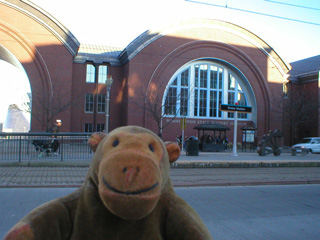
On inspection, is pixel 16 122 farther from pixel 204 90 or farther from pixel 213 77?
pixel 213 77

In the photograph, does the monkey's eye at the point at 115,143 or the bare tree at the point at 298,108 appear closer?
the monkey's eye at the point at 115,143

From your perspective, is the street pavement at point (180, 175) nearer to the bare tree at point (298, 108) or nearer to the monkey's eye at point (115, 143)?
the monkey's eye at point (115, 143)

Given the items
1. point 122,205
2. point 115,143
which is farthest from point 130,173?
point 115,143

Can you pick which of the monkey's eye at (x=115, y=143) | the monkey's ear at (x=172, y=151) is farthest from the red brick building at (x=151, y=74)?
the monkey's eye at (x=115, y=143)

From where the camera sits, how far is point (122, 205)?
1552 mm

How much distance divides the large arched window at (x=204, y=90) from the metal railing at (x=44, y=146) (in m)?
21.3

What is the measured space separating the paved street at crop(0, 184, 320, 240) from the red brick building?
911 inches

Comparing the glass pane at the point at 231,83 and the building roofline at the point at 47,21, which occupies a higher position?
the building roofline at the point at 47,21

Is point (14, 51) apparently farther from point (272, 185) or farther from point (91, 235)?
point (91, 235)

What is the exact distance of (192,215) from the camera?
1.92 meters

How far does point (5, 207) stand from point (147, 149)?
562 centimetres

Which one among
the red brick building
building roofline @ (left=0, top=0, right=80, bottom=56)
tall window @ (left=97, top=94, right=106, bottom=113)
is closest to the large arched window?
the red brick building

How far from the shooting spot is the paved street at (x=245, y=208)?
5.05 metres

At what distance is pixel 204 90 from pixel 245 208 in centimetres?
3195
